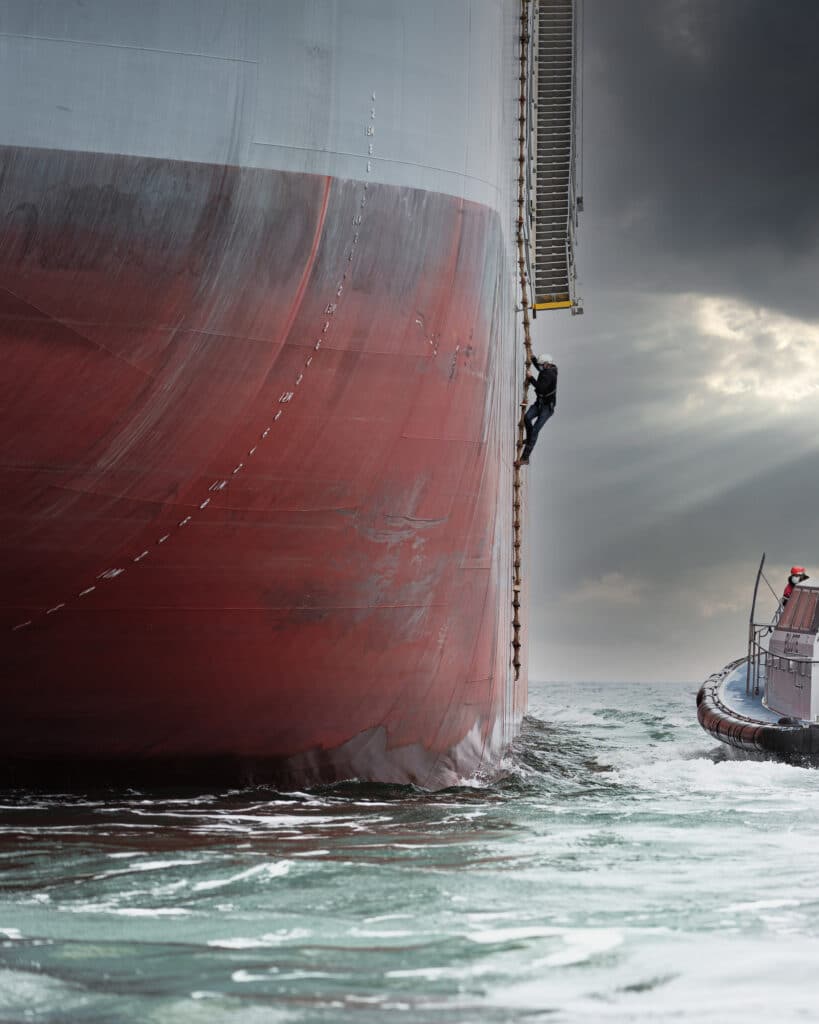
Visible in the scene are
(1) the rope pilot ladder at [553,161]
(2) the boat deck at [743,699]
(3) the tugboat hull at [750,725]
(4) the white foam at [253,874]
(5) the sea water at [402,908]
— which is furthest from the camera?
(2) the boat deck at [743,699]

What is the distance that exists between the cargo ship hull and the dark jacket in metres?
2.15

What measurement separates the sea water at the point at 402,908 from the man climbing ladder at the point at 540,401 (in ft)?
11.6

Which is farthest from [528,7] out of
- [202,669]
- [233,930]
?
[233,930]

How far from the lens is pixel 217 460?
8.16 m

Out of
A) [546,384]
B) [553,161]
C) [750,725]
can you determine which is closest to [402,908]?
[546,384]

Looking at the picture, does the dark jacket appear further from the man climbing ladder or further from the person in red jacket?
the person in red jacket

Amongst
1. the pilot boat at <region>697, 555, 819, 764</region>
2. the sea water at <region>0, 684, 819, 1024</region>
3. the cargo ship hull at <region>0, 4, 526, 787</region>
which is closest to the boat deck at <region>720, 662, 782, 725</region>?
the pilot boat at <region>697, 555, 819, 764</region>

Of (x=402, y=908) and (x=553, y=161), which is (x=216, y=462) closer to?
(x=402, y=908)

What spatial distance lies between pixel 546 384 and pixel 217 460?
3902 mm

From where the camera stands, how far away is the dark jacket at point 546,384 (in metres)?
11.0

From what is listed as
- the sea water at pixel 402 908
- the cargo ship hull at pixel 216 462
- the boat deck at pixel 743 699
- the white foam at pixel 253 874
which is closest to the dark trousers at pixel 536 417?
the cargo ship hull at pixel 216 462

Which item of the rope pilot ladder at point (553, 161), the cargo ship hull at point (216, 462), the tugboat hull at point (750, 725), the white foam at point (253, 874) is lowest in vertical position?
the tugboat hull at point (750, 725)

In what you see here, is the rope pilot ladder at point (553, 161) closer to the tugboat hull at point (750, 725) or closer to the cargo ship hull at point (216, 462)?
the cargo ship hull at point (216, 462)

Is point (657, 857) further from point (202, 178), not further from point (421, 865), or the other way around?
point (202, 178)
